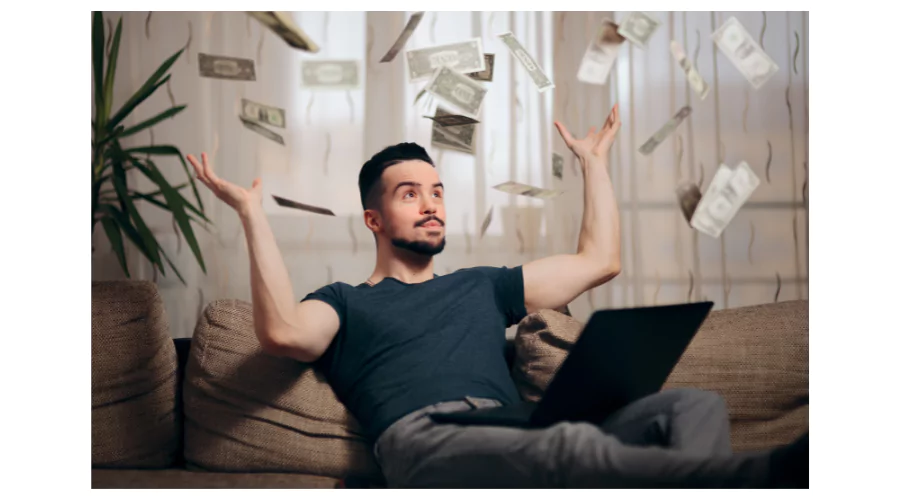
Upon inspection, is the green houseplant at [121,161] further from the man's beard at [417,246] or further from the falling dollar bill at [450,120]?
the falling dollar bill at [450,120]

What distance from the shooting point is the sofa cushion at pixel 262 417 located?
5.26ft

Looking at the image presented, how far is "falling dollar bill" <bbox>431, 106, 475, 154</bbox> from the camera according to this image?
2053 mm

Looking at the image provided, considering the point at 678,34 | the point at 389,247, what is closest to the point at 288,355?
the point at 389,247

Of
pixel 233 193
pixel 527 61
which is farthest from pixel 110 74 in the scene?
pixel 527 61

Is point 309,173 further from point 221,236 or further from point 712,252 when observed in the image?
point 712,252

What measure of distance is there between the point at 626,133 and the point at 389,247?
826 mm

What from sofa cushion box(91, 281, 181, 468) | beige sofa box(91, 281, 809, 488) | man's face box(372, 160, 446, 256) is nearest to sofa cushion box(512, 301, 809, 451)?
beige sofa box(91, 281, 809, 488)

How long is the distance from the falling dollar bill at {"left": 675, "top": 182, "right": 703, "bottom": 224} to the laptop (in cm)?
77

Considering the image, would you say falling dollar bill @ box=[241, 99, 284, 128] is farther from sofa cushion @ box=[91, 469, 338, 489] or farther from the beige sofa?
sofa cushion @ box=[91, 469, 338, 489]

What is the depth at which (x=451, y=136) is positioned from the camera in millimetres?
2059

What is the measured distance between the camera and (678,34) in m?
2.17

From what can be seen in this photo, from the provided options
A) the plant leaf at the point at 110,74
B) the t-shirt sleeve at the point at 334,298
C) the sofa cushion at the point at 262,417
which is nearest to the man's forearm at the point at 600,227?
the t-shirt sleeve at the point at 334,298

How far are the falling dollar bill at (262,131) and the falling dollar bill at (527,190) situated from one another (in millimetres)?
622
